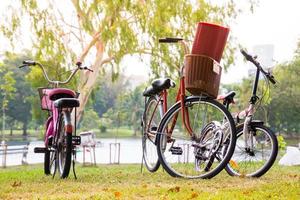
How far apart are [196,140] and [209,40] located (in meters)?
0.49

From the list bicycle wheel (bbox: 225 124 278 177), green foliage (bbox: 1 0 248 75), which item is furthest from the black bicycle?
green foliage (bbox: 1 0 248 75)

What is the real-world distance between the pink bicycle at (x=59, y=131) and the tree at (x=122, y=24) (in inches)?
233

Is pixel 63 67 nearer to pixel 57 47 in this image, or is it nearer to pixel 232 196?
pixel 57 47

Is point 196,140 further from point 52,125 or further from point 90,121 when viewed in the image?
point 90,121

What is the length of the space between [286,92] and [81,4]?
323 inches

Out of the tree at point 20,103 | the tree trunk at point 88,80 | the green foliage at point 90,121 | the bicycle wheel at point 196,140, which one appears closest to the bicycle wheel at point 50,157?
the bicycle wheel at point 196,140

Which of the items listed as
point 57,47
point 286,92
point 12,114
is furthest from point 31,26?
point 12,114

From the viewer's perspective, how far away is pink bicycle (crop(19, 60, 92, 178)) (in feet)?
8.96

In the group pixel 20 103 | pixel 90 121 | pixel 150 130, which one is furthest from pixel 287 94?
pixel 150 130

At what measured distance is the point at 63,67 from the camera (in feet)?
32.2

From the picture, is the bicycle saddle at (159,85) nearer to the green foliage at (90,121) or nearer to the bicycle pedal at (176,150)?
the bicycle pedal at (176,150)

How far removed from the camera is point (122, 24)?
8.96 meters

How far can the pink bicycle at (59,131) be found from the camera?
273 cm

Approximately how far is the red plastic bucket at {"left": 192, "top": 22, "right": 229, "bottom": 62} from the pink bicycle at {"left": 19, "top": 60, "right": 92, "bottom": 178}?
0.70m
